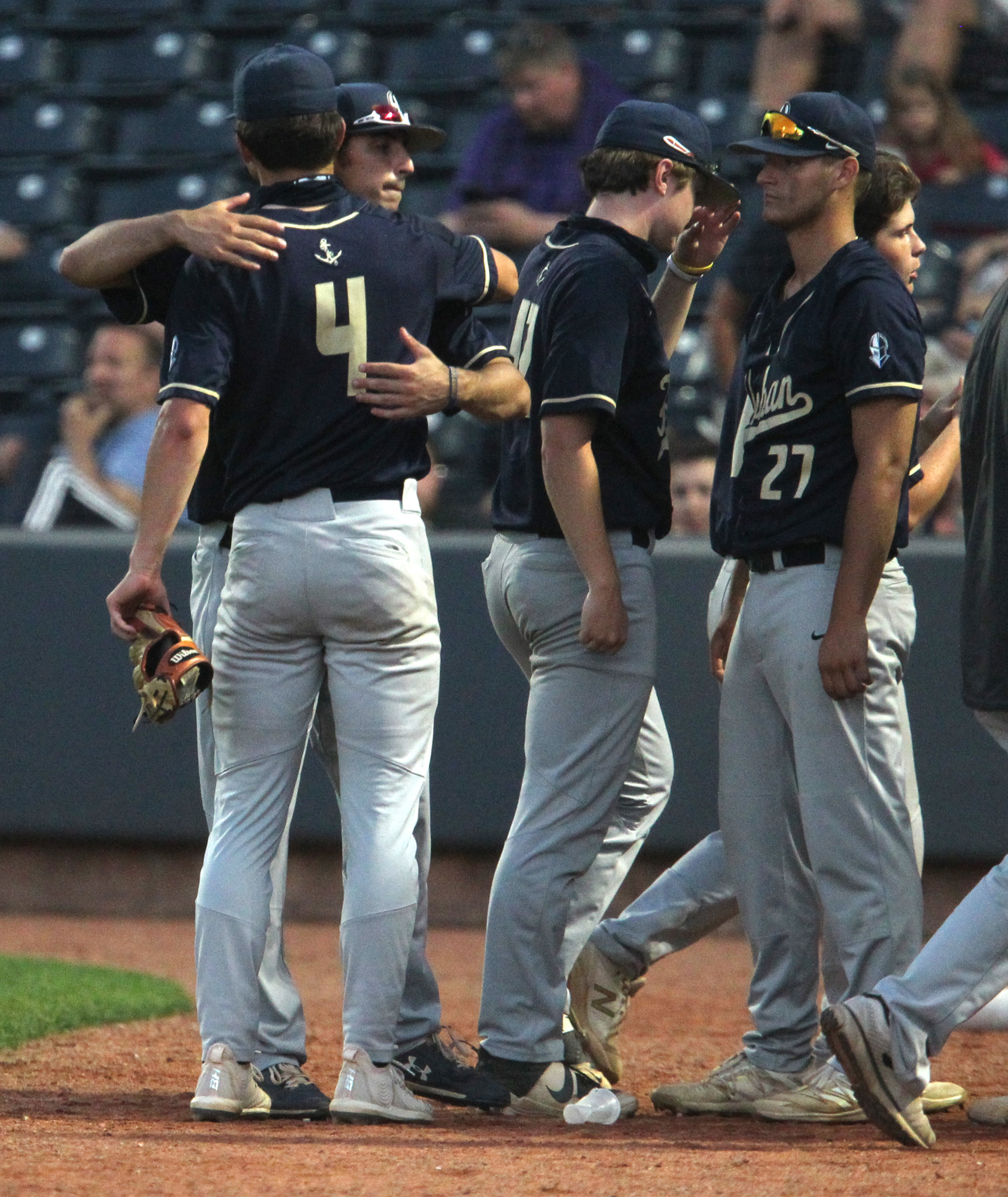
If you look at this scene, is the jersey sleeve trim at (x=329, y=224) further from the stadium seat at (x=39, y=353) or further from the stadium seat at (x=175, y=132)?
the stadium seat at (x=175, y=132)

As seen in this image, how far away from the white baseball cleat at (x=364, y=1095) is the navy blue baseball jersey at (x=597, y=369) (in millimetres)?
1035

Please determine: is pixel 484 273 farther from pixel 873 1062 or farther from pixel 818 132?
pixel 873 1062

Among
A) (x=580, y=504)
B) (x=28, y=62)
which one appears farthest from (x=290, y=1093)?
(x=28, y=62)

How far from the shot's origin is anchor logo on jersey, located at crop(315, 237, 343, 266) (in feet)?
A: 10.4

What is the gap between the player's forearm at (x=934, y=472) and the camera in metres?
3.62

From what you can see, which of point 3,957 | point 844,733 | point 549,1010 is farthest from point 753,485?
point 3,957

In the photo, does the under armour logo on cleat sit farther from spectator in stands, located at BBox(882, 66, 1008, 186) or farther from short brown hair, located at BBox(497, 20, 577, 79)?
short brown hair, located at BBox(497, 20, 577, 79)

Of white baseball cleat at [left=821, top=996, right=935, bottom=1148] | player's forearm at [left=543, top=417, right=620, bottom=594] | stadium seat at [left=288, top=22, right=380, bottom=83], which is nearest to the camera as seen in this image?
white baseball cleat at [left=821, top=996, right=935, bottom=1148]

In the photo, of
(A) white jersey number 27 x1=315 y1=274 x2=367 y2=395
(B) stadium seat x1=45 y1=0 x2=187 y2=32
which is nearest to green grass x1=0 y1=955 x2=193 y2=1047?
(A) white jersey number 27 x1=315 y1=274 x2=367 y2=395

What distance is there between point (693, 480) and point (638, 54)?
2.78m

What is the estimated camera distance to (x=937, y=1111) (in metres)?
3.37

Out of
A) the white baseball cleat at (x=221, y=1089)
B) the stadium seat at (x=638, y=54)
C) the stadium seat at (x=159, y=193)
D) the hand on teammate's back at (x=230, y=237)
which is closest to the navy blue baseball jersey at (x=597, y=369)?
the hand on teammate's back at (x=230, y=237)

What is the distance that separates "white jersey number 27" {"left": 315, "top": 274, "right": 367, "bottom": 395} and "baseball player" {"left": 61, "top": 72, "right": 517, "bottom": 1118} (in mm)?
105

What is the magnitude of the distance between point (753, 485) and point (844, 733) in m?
0.47
